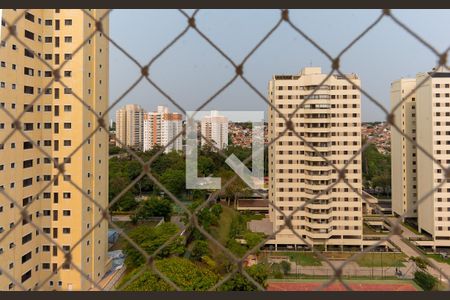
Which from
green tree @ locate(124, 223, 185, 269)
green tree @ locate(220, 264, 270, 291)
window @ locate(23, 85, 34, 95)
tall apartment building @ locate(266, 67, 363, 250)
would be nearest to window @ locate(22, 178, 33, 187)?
window @ locate(23, 85, 34, 95)

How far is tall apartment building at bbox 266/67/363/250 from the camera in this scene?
6.50 metres

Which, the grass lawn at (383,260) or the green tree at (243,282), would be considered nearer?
the green tree at (243,282)

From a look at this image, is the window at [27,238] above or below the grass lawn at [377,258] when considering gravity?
above

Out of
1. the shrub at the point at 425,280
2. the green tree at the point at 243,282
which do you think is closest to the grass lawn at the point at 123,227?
the green tree at the point at 243,282

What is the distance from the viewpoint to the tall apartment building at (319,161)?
6.50 metres

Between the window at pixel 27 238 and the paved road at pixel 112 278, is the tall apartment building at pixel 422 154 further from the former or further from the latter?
the window at pixel 27 238

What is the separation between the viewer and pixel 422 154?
299 inches

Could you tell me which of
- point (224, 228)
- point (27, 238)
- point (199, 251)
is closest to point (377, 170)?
point (224, 228)

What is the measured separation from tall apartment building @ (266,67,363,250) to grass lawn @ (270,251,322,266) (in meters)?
0.24

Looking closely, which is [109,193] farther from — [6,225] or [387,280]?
[387,280]

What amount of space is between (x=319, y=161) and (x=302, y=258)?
1681 mm

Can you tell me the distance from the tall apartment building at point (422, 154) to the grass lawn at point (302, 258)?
158 cm

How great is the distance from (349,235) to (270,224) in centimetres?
154

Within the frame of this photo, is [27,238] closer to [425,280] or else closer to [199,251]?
[199,251]
